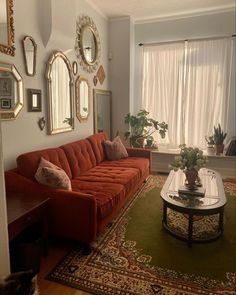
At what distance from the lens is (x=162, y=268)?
2.10 m

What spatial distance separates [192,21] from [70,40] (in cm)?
262

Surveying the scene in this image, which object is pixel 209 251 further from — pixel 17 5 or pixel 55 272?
pixel 17 5

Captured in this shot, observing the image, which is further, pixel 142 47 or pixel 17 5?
pixel 142 47

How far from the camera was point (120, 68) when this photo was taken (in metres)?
5.05

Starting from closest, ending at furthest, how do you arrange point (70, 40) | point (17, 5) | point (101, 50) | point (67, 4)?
point (17, 5)
point (67, 4)
point (70, 40)
point (101, 50)

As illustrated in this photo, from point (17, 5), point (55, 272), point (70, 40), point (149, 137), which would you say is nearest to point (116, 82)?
point (149, 137)

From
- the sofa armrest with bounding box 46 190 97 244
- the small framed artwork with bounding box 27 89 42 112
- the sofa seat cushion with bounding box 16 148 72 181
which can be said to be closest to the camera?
the sofa armrest with bounding box 46 190 97 244

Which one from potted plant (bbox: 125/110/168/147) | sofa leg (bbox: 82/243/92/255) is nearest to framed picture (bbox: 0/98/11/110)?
sofa leg (bbox: 82/243/92/255)

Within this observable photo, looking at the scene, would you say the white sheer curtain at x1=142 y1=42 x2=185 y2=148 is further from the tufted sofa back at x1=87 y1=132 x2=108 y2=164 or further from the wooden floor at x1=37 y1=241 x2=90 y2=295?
the wooden floor at x1=37 y1=241 x2=90 y2=295

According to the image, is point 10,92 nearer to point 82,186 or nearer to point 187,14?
point 82,186

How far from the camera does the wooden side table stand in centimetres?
187

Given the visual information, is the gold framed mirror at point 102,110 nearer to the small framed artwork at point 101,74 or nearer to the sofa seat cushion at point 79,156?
the small framed artwork at point 101,74

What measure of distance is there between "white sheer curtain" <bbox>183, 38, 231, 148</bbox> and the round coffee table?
6.58 ft

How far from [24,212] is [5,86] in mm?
1272
